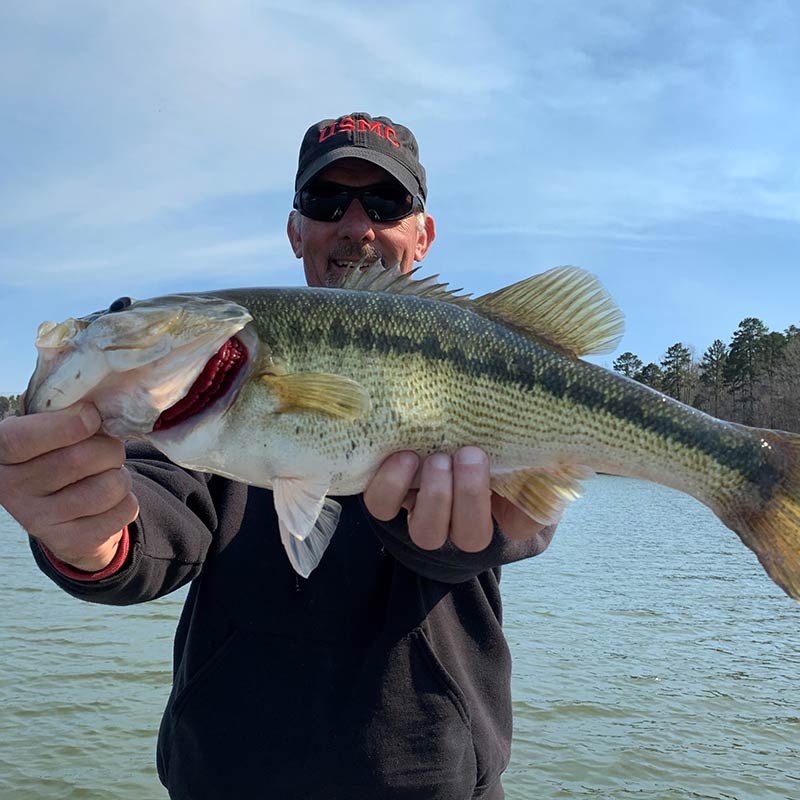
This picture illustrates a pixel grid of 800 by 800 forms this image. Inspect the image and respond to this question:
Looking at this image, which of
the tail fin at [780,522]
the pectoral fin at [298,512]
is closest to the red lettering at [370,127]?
the pectoral fin at [298,512]

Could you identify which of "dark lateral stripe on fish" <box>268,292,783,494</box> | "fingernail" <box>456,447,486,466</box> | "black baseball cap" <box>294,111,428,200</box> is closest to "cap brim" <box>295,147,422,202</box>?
"black baseball cap" <box>294,111,428,200</box>

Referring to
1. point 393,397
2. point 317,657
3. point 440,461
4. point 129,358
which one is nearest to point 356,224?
point 393,397

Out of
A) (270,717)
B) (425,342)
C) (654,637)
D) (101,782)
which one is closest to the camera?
(425,342)

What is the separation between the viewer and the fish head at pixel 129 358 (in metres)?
2.42

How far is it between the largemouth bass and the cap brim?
5.11ft

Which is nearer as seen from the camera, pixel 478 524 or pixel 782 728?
pixel 478 524

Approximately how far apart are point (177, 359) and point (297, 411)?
442mm

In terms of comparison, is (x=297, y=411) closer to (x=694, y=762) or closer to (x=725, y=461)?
(x=725, y=461)

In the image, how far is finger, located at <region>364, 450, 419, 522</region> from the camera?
283cm

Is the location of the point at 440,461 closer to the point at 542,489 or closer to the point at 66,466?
the point at 542,489

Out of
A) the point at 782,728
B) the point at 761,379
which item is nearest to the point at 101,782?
the point at 782,728

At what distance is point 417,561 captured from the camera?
9.95 feet

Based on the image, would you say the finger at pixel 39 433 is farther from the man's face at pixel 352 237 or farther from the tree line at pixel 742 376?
the tree line at pixel 742 376

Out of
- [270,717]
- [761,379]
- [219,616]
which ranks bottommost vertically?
[270,717]
